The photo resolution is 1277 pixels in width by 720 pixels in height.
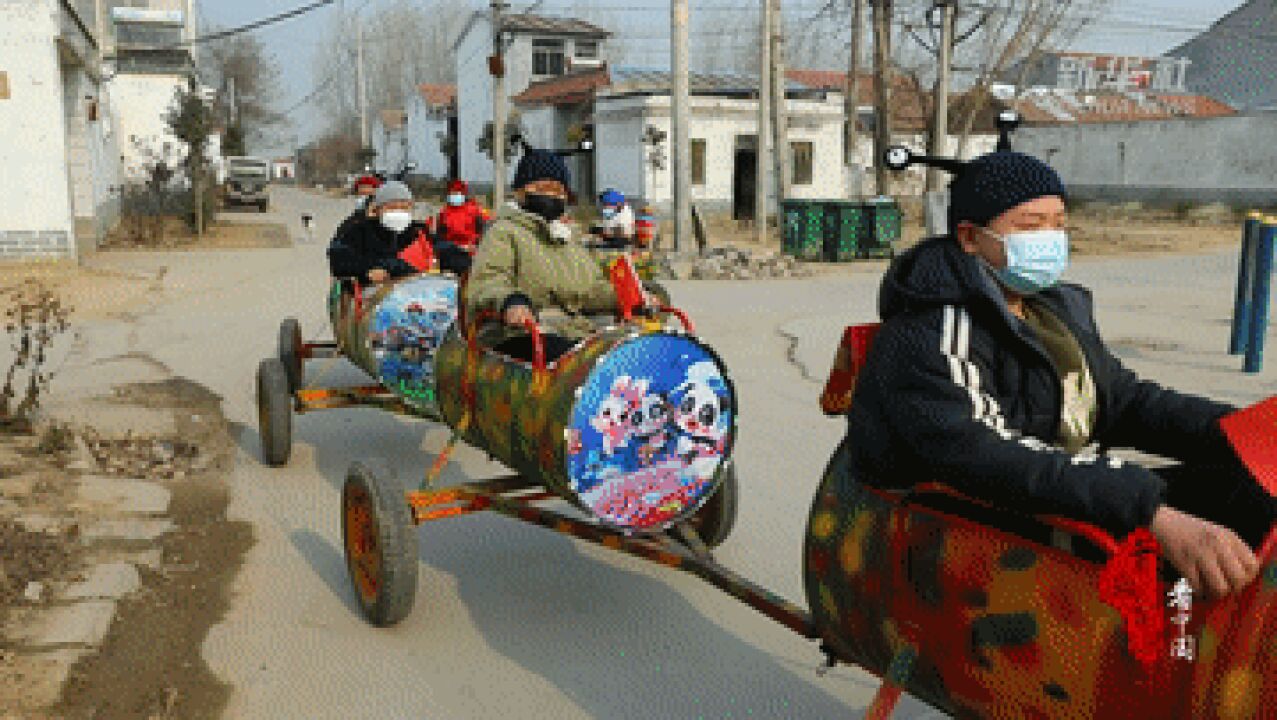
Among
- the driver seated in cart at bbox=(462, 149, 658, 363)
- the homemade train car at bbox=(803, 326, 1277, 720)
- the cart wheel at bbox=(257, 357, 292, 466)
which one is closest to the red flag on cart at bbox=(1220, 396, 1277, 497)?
the homemade train car at bbox=(803, 326, 1277, 720)

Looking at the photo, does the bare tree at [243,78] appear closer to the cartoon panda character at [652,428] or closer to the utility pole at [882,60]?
the utility pole at [882,60]

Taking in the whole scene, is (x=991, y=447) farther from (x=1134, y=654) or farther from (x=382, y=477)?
(x=382, y=477)

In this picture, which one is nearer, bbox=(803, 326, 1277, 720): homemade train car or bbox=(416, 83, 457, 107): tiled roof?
bbox=(803, 326, 1277, 720): homemade train car

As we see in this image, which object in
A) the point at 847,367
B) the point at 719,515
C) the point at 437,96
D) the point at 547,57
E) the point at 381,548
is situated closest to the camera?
the point at 847,367

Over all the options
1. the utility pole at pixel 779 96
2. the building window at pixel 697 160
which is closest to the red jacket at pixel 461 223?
the utility pole at pixel 779 96

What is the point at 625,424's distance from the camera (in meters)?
3.62

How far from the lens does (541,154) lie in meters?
4.80

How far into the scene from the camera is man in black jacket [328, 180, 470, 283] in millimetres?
6938

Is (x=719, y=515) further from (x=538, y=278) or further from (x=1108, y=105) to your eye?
(x=1108, y=105)

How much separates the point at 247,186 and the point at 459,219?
2877 centimetres

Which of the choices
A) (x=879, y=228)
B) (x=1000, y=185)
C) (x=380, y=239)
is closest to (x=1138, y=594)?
(x=1000, y=185)

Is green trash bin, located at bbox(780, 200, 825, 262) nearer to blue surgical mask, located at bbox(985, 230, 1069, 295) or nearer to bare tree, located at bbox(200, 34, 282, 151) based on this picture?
blue surgical mask, located at bbox(985, 230, 1069, 295)

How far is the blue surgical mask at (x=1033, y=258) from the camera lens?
2309mm

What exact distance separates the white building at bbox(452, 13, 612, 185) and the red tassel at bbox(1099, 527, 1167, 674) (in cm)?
4110
